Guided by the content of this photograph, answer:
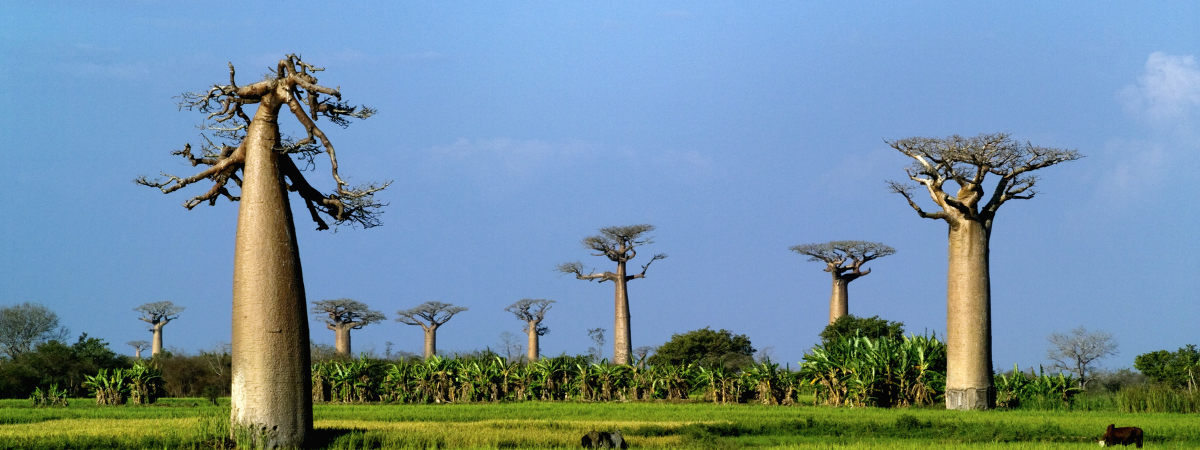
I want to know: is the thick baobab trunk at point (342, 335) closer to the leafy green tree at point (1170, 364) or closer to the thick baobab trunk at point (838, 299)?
the thick baobab trunk at point (838, 299)

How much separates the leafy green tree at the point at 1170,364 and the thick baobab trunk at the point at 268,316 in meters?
20.7

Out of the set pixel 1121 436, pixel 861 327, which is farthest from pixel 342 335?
pixel 1121 436

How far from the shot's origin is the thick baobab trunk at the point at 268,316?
424 inches

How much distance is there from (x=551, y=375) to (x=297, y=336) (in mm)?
11502

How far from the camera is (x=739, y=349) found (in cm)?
3912

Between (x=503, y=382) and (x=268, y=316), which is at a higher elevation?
(x=268, y=316)

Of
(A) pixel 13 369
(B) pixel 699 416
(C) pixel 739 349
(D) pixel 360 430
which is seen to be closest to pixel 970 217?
(B) pixel 699 416

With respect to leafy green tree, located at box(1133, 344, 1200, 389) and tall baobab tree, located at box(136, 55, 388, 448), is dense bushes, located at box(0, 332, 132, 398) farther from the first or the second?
leafy green tree, located at box(1133, 344, 1200, 389)

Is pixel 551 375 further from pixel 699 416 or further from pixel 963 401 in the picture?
pixel 963 401

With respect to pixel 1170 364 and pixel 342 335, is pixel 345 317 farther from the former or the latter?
pixel 1170 364

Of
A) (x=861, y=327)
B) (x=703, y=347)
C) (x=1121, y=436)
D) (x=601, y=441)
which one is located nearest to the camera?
(x=601, y=441)

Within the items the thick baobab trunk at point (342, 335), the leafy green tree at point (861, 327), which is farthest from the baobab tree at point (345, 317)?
the leafy green tree at point (861, 327)

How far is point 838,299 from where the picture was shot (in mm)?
38844

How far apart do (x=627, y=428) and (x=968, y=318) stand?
8.69 m
